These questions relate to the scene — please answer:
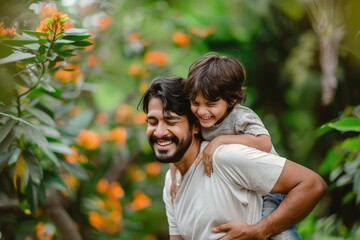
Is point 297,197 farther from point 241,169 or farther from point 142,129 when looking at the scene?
point 142,129

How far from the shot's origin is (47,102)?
3924 millimetres

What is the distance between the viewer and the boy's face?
267cm

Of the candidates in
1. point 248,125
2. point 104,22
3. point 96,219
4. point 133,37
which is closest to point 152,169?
point 133,37

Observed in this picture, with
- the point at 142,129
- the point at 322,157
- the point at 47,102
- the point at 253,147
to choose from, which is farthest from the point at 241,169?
the point at 322,157

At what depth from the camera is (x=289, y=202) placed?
101 inches

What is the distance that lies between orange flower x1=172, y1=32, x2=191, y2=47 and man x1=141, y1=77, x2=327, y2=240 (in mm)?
3163

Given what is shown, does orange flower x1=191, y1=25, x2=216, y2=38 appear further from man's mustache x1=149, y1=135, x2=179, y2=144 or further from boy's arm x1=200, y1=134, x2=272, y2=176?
boy's arm x1=200, y1=134, x2=272, y2=176

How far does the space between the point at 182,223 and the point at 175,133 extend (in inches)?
15.0

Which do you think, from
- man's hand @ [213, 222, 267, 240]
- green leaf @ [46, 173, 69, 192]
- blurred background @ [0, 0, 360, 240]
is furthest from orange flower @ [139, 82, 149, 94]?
man's hand @ [213, 222, 267, 240]

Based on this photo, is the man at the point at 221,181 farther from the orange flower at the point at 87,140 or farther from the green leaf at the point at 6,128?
the orange flower at the point at 87,140

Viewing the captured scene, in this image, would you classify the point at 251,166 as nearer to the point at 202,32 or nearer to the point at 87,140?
the point at 87,140

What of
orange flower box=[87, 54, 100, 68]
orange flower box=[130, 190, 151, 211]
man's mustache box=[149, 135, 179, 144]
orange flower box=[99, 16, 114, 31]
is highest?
orange flower box=[99, 16, 114, 31]

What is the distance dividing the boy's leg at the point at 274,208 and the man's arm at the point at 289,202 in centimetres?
6

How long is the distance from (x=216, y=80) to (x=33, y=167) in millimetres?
1102
